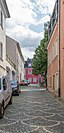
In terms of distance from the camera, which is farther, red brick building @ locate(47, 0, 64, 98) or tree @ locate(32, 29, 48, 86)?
tree @ locate(32, 29, 48, 86)

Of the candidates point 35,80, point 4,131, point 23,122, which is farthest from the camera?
point 35,80

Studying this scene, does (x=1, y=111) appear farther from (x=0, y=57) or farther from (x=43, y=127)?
(x=0, y=57)

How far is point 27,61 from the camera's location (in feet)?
337

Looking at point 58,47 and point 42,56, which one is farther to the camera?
point 42,56

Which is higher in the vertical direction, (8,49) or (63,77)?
(8,49)

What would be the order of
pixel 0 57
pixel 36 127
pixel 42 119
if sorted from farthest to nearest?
pixel 0 57 < pixel 42 119 < pixel 36 127

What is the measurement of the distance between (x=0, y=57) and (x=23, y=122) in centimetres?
1506

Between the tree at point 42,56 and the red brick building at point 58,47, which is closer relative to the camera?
the red brick building at point 58,47

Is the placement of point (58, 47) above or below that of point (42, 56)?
below

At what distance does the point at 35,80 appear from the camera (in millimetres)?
91625

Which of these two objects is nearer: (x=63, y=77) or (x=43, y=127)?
(x=43, y=127)

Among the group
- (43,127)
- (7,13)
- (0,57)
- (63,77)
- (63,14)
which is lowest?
(43,127)

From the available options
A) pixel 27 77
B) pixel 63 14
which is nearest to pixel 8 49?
pixel 63 14

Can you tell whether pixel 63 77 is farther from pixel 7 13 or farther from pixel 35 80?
pixel 35 80
